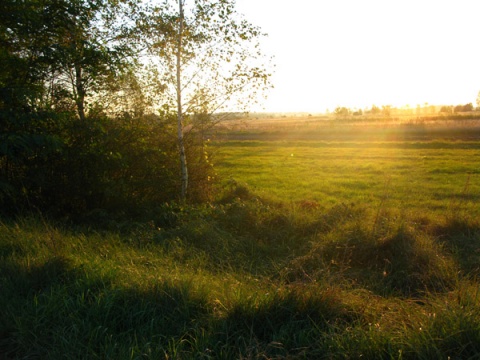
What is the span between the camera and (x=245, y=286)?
456 centimetres

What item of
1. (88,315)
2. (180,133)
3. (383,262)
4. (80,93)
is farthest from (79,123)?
(383,262)

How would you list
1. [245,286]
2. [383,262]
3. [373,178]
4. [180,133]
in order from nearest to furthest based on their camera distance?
[245,286], [383,262], [180,133], [373,178]

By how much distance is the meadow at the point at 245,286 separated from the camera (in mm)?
3289

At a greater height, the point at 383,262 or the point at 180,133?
the point at 180,133

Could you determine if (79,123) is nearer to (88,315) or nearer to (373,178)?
(88,315)

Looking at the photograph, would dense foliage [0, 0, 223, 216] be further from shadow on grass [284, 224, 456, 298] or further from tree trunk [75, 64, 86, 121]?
shadow on grass [284, 224, 456, 298]

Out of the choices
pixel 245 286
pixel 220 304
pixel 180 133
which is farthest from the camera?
pixel 180 133

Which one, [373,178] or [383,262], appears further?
[373,178]

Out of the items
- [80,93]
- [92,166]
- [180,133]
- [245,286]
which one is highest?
[80,93]

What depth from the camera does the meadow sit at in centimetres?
329

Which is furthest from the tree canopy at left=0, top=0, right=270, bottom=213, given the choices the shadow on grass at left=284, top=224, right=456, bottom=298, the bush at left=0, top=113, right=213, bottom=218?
the shadow on grass at left=284, top=224, right=456, bottom=298

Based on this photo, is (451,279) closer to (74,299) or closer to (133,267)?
(133,267)

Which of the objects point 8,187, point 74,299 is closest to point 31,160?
point 8,187

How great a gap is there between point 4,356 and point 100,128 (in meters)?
6.20
